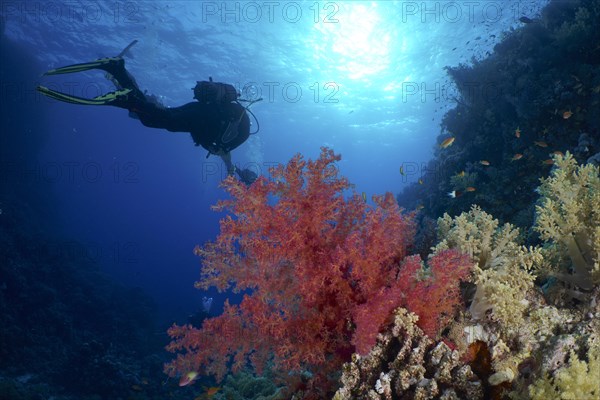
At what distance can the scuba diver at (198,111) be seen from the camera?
6648 mm

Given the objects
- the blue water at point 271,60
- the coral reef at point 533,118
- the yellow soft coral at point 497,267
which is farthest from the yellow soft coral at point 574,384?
Result: the coral reef at point 533,118

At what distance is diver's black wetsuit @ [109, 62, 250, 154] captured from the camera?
22.5ft

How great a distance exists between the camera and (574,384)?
7.41ft

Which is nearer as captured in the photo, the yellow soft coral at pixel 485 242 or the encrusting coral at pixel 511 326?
the encrusting coral at pixel 511 326

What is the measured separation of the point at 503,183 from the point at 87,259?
32.2 metres

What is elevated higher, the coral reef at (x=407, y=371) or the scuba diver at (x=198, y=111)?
the scuba diver at (x=198, y=111)

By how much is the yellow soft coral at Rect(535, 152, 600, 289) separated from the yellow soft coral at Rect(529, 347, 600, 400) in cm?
105

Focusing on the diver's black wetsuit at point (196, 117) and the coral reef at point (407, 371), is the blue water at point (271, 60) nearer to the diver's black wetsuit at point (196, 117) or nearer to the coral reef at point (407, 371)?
the coral reef at point (407, 371)

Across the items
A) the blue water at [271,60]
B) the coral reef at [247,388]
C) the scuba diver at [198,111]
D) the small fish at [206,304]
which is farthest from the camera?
the blue water at [271,60]

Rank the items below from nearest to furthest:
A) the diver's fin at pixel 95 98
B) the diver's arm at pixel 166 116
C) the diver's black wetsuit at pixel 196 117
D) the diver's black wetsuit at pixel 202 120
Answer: the diver's fin at pixel 95 98, the diver's black wetsuit at pixel 196 117, the diver's arm at pixel 166 116, the diver's black wetsuit at pixel 202 120

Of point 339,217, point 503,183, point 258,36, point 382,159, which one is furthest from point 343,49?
point 382,159

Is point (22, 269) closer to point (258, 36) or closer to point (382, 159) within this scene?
point (258, 36)

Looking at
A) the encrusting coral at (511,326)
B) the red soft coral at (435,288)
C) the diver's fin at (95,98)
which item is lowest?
the encrusting coral at (511,326)

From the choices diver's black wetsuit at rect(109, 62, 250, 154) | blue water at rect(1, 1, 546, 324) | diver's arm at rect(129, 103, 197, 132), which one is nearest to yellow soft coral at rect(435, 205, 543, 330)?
blue water at rect(1, 1, 546, 324)
